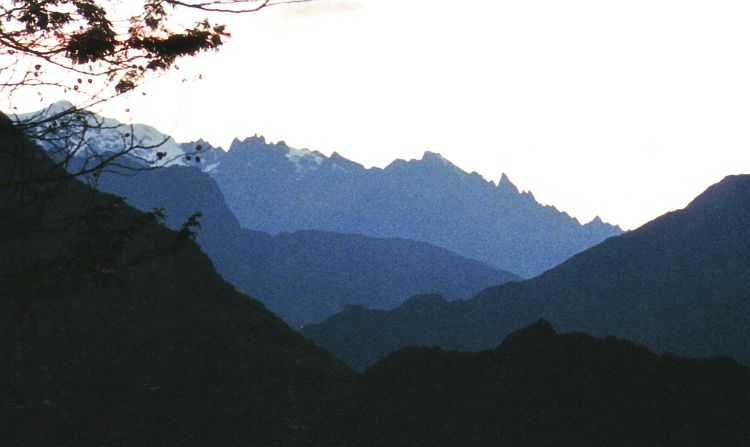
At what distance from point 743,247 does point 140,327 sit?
3856 inches

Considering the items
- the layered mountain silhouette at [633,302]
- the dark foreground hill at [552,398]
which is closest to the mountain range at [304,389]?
the dark foreground hill at [552,398]

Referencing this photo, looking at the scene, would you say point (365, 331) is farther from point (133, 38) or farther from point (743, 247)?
point (133, 38)

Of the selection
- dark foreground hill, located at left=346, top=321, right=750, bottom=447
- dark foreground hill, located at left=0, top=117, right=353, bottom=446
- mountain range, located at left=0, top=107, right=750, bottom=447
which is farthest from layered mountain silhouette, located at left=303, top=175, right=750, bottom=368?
dark foreground hill, located at left=346, top=321, right=750, bottom=447

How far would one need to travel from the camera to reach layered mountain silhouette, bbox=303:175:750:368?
4058 inches

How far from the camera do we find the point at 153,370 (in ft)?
143

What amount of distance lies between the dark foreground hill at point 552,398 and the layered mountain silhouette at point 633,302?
52.9 metres

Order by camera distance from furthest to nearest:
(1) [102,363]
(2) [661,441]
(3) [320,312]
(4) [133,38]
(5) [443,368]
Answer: (3) [320,312], (5) [443,368], (1) [102,363], (2) [661,441], (4) [133,38]

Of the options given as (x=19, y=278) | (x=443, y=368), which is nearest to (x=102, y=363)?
(x=443, y=368)

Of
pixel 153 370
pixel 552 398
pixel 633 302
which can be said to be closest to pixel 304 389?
pixel 153 370

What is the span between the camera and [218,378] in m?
44.6

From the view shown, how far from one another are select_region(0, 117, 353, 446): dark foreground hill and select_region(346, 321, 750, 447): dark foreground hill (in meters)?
3.63

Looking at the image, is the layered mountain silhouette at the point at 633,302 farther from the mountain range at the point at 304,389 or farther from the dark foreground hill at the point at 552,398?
the dark foreground hill at the point at 552,398

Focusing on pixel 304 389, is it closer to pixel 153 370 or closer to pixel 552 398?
pixel 153 370

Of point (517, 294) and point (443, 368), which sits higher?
point (517, 294)
